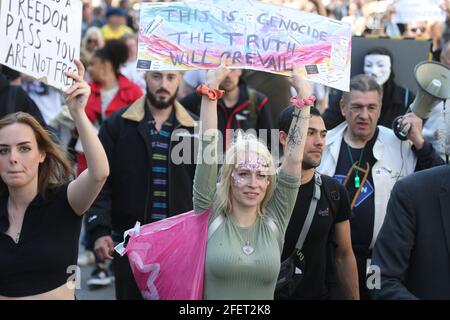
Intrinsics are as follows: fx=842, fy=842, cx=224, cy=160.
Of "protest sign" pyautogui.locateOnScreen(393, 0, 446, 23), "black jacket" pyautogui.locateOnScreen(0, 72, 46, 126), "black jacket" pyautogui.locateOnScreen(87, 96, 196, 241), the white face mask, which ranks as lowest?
"black jacket" pyautogui.locateOnScreen(87, 96, 196, 241)

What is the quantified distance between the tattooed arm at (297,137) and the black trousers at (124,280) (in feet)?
5.36

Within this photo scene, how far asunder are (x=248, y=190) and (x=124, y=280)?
5.67 ft

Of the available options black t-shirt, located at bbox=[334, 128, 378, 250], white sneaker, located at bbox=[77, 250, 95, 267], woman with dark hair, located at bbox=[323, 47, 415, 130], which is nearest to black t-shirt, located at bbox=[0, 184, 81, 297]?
black t-shirt, located at bbox=[334, 128, 378, 250]

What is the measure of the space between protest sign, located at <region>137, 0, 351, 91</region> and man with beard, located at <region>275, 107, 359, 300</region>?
1.03 ft

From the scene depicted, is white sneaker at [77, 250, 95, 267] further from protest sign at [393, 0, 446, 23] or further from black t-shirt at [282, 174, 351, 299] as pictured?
black t-shirt at [282, 174, 351, 299]

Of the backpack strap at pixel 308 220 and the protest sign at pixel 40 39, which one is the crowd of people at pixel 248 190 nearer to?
the backpack strap at pixel 308 220

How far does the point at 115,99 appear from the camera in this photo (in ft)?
25.5

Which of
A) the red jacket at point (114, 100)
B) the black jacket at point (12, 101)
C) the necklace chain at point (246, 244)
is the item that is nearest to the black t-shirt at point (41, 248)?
the necklace chain at point (246, 244)

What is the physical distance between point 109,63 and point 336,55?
13.2 feet

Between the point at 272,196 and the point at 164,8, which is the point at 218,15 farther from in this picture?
the point at 272,196

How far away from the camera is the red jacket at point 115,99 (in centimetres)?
770

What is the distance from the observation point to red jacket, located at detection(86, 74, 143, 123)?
25.3 ft

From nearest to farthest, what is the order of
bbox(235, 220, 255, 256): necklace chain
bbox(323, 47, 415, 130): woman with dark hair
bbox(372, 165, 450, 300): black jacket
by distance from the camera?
1. bbox(372, 165, 450, 300): black jacket
2. bbox(235, 220, 255, 256): necklace chain
3. bbox(323, 47, 415, 130): woman with dark hair

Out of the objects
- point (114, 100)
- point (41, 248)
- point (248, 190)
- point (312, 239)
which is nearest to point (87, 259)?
point (114, 100)
